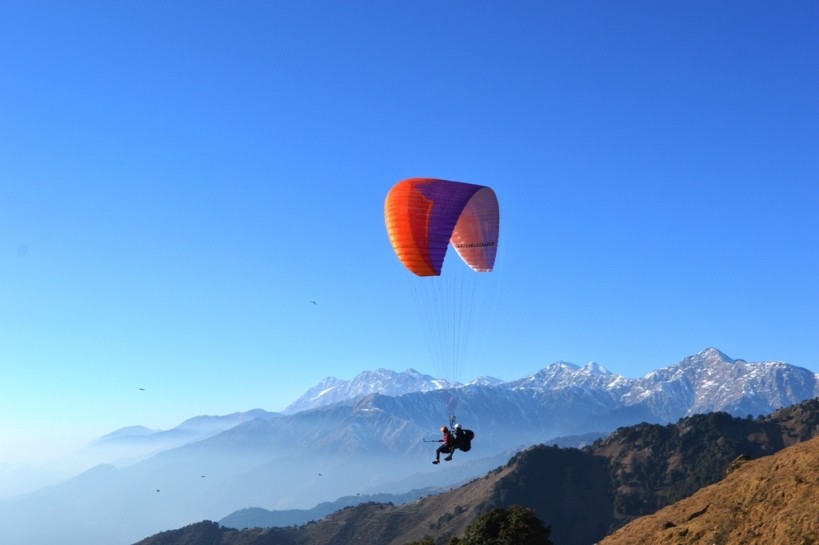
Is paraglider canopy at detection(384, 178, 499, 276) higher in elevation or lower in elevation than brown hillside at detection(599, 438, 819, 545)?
higher

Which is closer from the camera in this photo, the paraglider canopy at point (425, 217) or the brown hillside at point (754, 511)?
the brown hillside at point (754, 511)

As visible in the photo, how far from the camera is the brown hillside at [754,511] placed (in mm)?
36406

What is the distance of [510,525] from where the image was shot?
54.8 m

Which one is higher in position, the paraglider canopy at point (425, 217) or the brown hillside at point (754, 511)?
the paraglider canopy at point (425, 217)

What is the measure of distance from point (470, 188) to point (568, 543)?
152 meters

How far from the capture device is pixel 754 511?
4041cm

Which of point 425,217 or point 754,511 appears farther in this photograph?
point 425,217

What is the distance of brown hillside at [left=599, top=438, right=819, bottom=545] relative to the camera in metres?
36.4

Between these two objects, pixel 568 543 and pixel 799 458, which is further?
pixel 568 543

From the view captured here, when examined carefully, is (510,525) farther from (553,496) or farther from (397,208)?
(553,496)

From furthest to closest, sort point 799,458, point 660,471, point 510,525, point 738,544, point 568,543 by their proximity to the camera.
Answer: point 660,471, point 568,543, point 510,525, point 799,458, point 738,544

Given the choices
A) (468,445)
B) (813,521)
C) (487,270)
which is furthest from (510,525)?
(813,521)

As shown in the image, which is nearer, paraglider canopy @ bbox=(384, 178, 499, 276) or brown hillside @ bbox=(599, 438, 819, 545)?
brown hillside @ bbox=(599, 438, 819, 545)

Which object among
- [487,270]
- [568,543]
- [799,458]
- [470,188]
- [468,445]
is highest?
[470,188]
